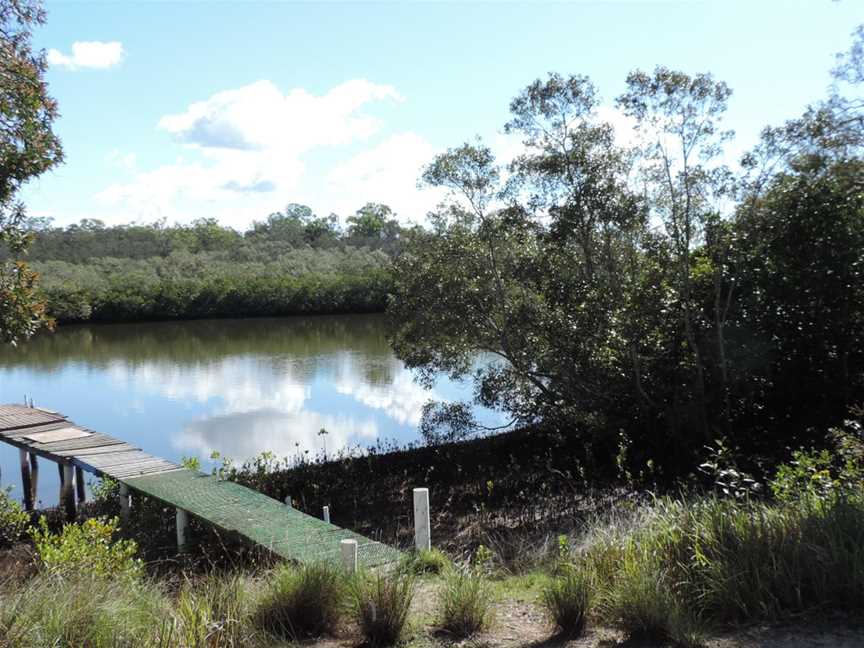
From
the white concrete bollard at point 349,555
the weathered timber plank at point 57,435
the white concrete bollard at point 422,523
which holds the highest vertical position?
the white concrete bollard at point 349,555

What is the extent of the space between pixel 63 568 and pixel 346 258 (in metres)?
59.4

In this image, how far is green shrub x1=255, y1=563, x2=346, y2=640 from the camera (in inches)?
165

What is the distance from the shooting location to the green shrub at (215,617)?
3613mm

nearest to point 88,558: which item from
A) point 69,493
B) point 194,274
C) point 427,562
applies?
point 427,562

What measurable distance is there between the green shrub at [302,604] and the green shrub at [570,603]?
120 cm

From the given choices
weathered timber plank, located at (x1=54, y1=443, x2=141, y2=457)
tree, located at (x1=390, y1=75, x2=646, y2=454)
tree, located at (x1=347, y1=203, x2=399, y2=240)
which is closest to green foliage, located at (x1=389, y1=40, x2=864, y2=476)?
tree, located at (x1=390, y1=75, x2=646, y2=454)

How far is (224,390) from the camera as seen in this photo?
23641 millimetres

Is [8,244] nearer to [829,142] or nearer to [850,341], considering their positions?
[829,142]

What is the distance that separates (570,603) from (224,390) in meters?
20.8

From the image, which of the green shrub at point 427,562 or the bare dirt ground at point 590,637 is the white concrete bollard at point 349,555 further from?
the green shrub at point 427,562

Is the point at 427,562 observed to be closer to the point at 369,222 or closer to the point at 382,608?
the point at 382,608

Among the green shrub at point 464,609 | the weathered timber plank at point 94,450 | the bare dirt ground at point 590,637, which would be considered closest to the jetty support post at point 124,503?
the weathered timber plank at point 94,450

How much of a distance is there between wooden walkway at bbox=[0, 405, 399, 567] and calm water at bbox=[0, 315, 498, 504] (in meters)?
2.47

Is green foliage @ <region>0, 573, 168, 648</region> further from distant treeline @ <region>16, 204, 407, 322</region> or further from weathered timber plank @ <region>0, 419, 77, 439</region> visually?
distant treeline @ <region>16, 204, 407, 322</region>
